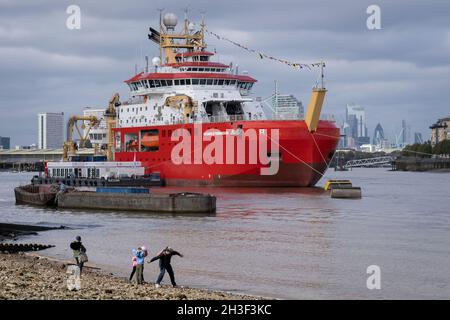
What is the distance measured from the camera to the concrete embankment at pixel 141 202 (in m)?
46.6

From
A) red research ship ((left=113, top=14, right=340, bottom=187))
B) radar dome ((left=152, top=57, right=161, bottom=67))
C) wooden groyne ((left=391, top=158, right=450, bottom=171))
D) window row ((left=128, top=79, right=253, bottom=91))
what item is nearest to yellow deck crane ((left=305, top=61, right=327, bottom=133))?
red research ship ((left=113, top=14, right=340, bottom=187))

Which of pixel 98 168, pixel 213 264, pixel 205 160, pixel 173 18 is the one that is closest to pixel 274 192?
pixel 205 160

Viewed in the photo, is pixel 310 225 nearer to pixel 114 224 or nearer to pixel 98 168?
pixel 114 224

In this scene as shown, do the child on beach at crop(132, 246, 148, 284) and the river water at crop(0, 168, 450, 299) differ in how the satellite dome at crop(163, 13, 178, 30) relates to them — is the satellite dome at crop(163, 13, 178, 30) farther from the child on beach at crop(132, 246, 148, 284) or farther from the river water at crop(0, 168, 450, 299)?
the child on beach at crop(132, 246, 148, 284)

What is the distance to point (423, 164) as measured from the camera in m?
169

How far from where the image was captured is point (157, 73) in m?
73.4


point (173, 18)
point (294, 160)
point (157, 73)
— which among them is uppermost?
point (173, 18)

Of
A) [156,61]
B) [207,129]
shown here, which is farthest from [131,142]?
[207,129]

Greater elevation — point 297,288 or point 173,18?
point 173,18

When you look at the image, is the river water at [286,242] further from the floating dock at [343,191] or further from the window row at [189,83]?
the window row at [189,83]

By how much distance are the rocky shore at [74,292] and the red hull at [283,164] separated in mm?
35722

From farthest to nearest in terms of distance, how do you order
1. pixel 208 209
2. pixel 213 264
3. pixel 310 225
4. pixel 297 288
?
pixel 208 209, pixel 310 225, pixel 213 264, pixel 297 288

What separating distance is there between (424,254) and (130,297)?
15.1m

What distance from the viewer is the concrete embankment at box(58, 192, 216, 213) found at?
46.6 m
